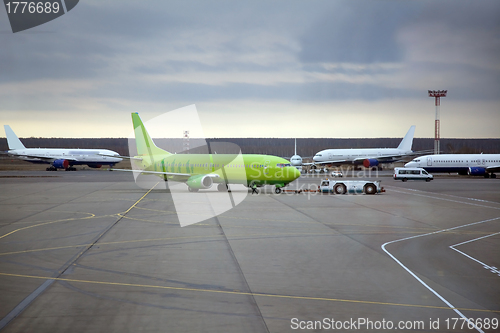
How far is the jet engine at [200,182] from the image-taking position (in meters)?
42.3

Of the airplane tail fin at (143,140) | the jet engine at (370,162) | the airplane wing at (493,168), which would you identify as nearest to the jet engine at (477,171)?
the airplane wing at (493,168)

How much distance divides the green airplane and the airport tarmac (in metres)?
15.4

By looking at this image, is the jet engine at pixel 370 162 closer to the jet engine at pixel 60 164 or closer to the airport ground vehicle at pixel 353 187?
the airport ground vehicle at pixel 353 187

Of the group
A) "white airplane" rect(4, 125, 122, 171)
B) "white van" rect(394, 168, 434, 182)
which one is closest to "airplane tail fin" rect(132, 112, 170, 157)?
"white van" rect(394, 168, 434, 182)

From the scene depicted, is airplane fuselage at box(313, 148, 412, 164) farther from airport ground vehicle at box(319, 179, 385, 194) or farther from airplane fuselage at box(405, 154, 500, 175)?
airport ground vehicle at box(319, 179, 385, 194)

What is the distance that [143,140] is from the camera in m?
51.0

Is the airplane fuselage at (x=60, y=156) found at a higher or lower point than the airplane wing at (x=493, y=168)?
higher

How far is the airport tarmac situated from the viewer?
9508 mm

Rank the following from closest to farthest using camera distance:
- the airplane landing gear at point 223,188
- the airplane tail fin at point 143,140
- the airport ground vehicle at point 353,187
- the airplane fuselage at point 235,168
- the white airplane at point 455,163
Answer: the airplane fuselage at point 235,168 → the airport ground vehicle at point 353,187 → the airplane landing gear at point 223,188 → the airplane tail fin at point 143,140 → the white airplane at point 455,163

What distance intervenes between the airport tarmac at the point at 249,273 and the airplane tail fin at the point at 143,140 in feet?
82.3

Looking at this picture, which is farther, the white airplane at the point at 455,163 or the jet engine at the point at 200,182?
the white airplane at the point at 455,163

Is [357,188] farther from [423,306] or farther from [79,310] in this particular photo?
[79,310]

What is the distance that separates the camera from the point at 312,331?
8.91m

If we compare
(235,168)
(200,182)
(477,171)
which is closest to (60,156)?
(200,182)
